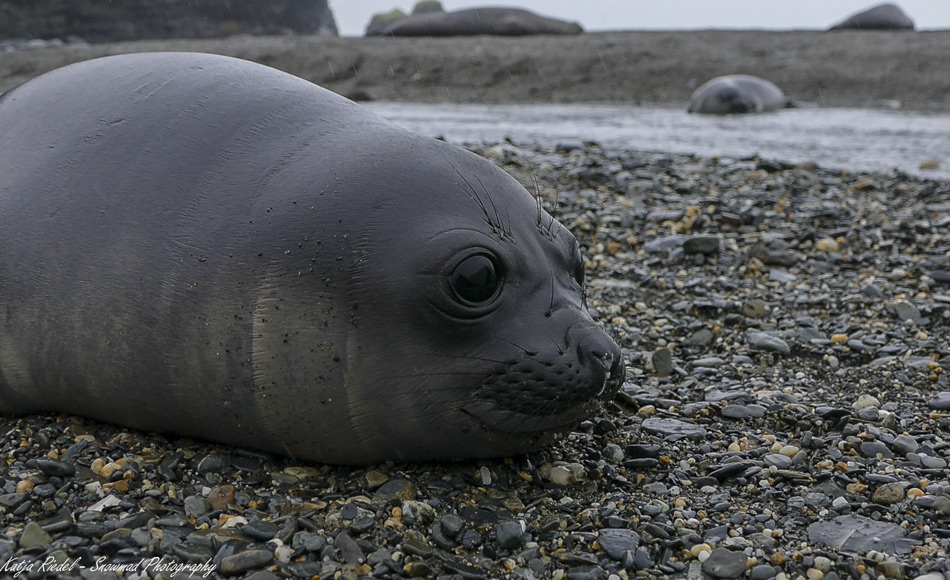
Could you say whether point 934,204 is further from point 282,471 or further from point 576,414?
point 282,471

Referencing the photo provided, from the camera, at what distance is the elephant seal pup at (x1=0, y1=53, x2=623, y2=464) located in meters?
2.72

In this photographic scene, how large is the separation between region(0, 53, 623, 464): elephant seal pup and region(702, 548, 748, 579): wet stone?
1.91ft

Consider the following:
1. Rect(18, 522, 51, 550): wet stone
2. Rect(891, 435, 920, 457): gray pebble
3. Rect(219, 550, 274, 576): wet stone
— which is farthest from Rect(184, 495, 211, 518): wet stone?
Rect(891, 435, 920, 457): gray pebble

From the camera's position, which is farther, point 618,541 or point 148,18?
point 148,18

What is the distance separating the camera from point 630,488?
3025 mm

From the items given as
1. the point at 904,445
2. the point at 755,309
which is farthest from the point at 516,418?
the point at 755,309

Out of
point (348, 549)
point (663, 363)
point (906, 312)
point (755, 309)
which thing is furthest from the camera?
point (755, 309)

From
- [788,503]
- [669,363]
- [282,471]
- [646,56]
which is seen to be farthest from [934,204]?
[646,56]

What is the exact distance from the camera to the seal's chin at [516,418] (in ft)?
9.29

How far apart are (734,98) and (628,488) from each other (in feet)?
50.7

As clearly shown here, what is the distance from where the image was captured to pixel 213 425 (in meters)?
2.89

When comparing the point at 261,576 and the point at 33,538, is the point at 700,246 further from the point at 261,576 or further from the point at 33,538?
the point at 33,538

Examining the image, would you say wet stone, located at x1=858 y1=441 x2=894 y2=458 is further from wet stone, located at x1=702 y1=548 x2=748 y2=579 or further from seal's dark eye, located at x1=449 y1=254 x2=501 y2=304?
seal's dark eye, located at x1=449 y1=254 x2=501 y2=304

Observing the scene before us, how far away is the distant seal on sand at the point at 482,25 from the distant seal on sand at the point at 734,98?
1588cm
